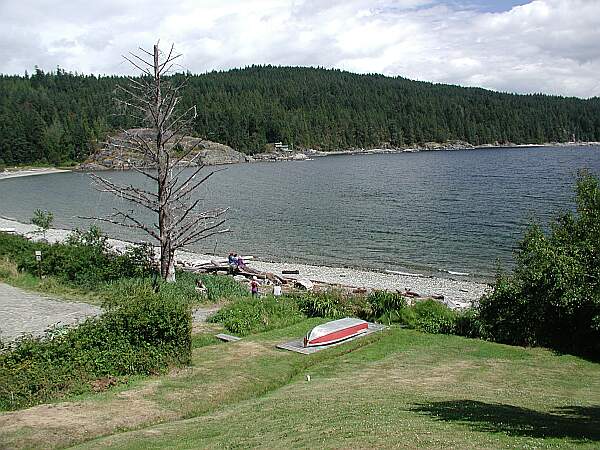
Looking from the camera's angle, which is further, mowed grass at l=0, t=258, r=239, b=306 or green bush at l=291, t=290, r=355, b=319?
mowed grass at l=0, t=258, r=239, b=306

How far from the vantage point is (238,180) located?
116 metres

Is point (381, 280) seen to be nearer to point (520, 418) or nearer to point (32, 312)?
point (32, 312)

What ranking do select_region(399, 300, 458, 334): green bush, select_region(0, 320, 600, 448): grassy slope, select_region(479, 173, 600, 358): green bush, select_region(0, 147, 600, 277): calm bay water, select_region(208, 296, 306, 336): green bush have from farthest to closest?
select_region(0, 147, 600, 277): calm bay water → select_region(399, 300, 458, 334): green bush → select_region(208, 296, 306, 336): green bush → select_region(479, 173, 600, 358): green bush → select_region(0, 320, 600, 448): grassy slope

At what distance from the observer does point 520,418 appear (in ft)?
35.3

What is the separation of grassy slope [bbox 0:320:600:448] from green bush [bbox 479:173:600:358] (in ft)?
3.77

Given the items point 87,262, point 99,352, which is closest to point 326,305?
point 99,352

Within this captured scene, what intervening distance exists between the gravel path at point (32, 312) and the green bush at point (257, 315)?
5117 millimetres

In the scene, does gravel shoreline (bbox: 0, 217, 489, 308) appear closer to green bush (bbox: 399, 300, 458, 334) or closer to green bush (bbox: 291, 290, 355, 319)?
green bush (bbox: 399, 300, 458, 334)

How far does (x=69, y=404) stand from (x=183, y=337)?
3924mm

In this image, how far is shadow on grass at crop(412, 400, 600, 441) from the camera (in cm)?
955

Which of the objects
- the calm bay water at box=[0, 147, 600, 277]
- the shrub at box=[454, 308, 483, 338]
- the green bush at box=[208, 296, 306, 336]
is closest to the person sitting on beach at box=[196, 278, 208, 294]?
the green bush at box=[208, 296, 306, 336]

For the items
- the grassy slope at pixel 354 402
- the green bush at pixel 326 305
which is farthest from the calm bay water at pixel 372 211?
the grassy slope at pixel 354 402

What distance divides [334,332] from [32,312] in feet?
39.4

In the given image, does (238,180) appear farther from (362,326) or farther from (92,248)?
(362,326)
